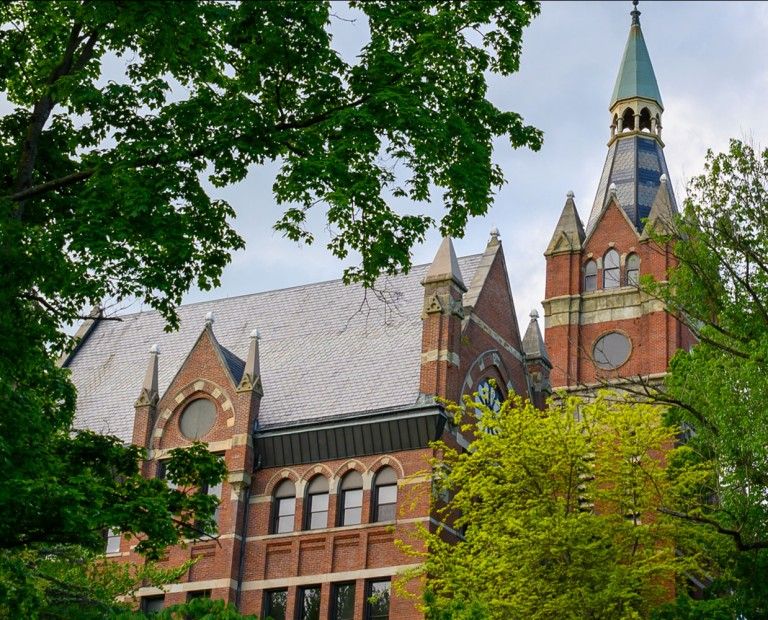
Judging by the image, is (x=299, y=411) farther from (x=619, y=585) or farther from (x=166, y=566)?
(x=619, y=585)

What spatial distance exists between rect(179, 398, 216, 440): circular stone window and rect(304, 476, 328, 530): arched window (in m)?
3.74

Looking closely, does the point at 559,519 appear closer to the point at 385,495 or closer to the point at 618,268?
the point at 385,495

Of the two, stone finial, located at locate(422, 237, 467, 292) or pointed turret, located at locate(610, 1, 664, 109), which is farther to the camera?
pointed turret, located at locate(610, 1, 664, 109)

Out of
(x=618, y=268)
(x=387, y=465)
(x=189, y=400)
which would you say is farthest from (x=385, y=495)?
(x=618, y=268)

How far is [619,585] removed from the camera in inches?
1195

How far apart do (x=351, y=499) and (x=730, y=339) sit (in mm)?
15182

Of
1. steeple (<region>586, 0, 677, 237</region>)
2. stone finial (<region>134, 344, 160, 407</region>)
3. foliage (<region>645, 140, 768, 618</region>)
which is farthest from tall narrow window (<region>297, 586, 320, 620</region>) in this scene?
steeple (<region>586, 0, 677, 237</region>)

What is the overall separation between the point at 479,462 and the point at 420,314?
27.4 ft

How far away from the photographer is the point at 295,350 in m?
43.9

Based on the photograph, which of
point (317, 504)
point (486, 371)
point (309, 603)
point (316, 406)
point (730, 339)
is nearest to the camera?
point (730, 339)

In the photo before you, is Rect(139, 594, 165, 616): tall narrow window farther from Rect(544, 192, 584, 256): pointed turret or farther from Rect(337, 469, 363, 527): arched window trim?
Rect(544, 192, 584, 256): pointed turret

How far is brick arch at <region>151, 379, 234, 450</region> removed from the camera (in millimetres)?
40719

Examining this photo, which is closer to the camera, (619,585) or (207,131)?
(207,131)

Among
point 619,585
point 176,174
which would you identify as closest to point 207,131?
point 176,174
